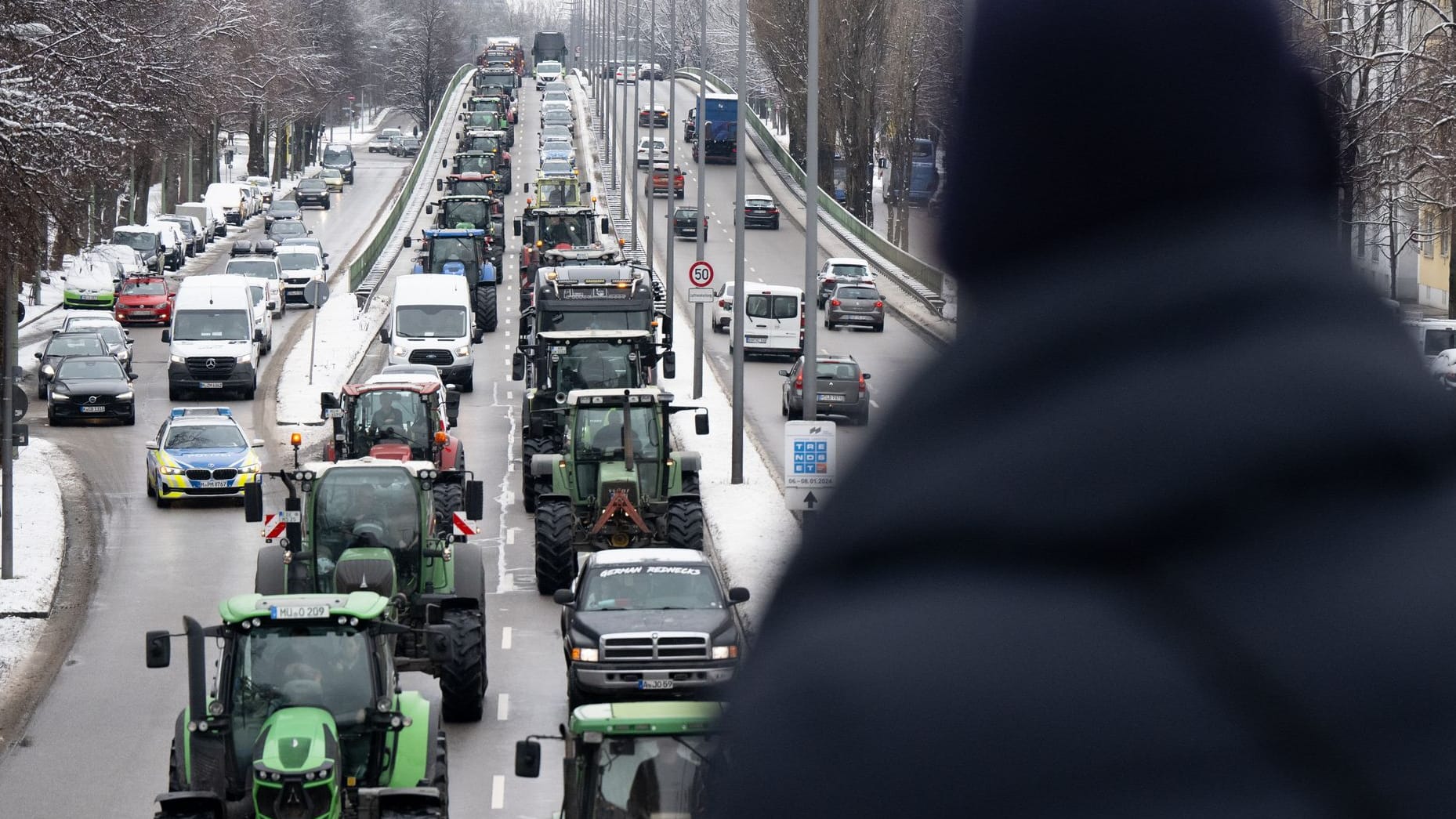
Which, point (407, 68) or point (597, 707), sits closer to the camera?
point (597, 707)

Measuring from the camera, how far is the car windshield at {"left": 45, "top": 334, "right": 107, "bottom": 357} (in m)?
45.6

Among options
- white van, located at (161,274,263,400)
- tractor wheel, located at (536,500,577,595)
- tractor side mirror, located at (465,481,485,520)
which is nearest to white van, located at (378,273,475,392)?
white van, located at (161,274,263,400)

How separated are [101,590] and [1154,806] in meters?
27.8

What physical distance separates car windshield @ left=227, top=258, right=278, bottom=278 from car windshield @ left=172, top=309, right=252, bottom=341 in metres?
13.3

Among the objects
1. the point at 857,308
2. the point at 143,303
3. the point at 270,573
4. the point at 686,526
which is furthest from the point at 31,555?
the point at 857,308

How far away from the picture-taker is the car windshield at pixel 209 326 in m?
46.3

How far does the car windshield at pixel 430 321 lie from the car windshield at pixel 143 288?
15.3 m

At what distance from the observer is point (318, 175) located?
371 feet

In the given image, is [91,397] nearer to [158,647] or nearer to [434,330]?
[434,330]

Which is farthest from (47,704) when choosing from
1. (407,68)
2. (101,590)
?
(407,68)

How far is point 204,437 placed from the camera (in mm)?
34531

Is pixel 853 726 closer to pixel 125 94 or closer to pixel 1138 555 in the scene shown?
pixel 1138 555

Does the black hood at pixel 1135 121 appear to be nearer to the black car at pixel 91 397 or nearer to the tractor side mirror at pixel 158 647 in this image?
the tractor side mirror at pixel 158 647

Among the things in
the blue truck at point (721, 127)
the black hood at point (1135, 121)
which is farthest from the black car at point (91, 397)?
the blue truck at point (721, 127)
